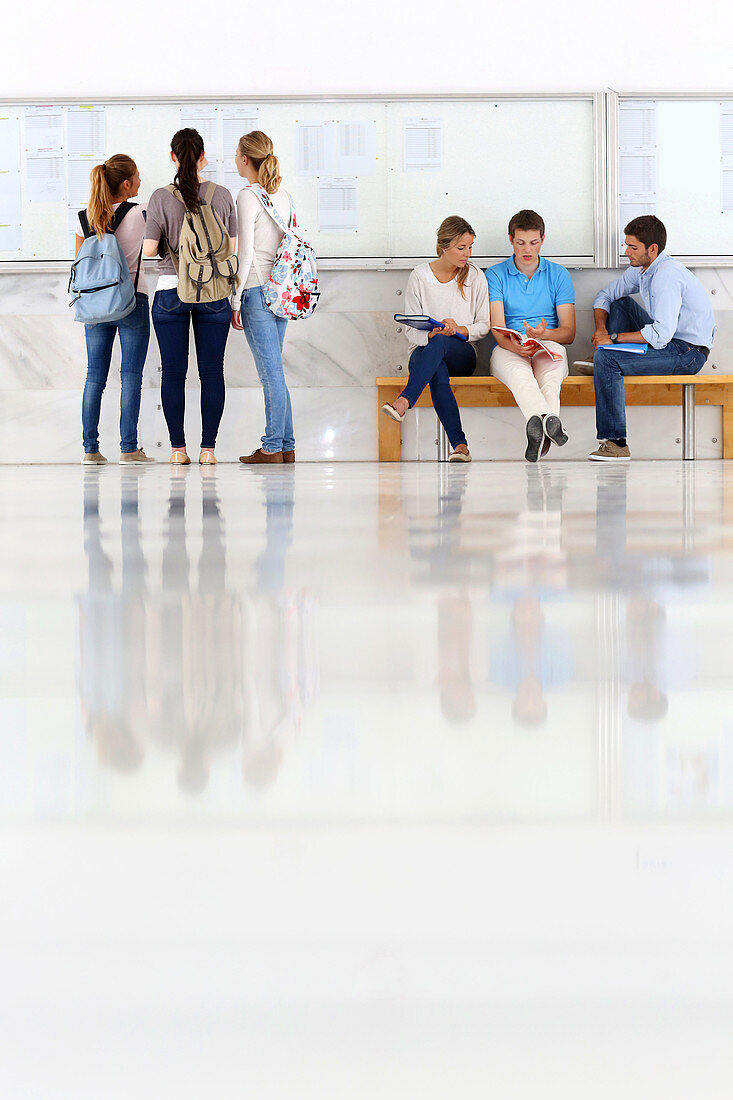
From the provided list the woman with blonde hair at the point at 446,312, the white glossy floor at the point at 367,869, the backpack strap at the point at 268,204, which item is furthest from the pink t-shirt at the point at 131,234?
the white glossy floor at the point at 367,869

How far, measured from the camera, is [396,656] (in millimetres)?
455

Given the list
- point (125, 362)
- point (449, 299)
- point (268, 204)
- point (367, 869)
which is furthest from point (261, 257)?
point (367, 869)

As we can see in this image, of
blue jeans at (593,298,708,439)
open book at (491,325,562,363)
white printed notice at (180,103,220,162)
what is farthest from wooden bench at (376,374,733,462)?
white printed notice at (180,103,220,162)

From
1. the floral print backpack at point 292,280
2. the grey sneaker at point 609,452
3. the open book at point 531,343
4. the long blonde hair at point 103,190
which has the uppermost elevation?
the long blonde hair at point 103,190

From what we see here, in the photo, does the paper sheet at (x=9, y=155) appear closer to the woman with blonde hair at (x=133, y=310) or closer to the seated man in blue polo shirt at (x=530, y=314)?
the woman with blonde hair at (x=133, y=310)

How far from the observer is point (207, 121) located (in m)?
5.69

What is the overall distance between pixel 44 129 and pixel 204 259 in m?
2.13

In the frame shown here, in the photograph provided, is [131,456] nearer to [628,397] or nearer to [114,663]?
[628,397]

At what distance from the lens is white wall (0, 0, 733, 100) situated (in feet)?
18.4

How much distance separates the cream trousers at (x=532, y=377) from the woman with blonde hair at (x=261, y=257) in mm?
1187

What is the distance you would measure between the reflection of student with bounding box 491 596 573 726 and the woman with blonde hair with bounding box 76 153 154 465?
447 centimetres

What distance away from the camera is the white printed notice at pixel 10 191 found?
5.72m

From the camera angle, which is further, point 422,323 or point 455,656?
point 422,323

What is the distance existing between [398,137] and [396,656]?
225 inches
